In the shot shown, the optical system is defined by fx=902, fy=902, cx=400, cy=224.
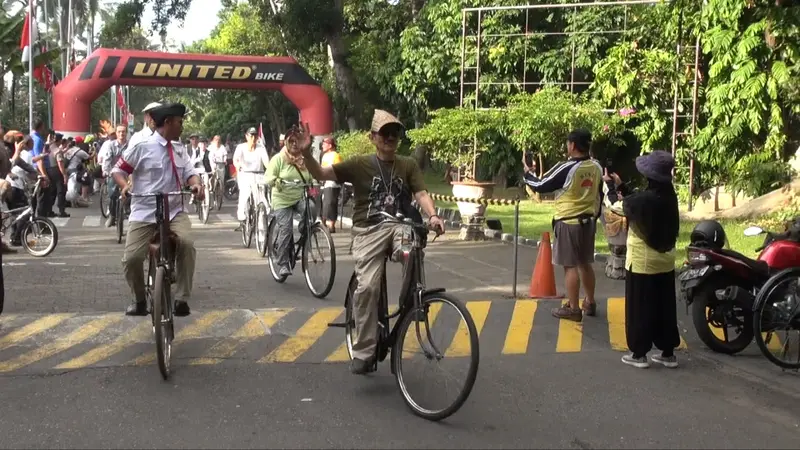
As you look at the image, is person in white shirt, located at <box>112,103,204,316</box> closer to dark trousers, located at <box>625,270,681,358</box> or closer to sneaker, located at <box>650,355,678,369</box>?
dark trousers, located at <box>625,270,681,358</box>

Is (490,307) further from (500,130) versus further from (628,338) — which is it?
(500,130)

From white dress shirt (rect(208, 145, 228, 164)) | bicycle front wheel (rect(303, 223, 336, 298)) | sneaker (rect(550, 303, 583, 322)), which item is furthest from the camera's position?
white dress shirt (rect(208, 145, 228, 164))

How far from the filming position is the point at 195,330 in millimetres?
7754

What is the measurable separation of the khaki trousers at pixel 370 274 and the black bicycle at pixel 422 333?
6 centimetres

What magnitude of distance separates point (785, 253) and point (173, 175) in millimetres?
4843

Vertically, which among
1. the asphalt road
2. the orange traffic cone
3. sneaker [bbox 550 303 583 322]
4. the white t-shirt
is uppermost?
the white t-shirt

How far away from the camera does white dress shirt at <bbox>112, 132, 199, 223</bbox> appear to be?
22.4ft

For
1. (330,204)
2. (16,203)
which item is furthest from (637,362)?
(330,204)

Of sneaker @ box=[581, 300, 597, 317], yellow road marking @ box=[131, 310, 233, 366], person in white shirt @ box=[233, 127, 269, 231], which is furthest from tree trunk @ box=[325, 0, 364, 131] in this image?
sneaker @ box=[581, 300, 597, 317]

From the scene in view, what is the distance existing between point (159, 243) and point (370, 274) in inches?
72.5

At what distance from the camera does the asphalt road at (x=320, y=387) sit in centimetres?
516

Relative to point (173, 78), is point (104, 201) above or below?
below

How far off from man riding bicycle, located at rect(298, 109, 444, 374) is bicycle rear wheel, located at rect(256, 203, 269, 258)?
21.1ft

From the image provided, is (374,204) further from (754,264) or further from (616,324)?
(616,324)
